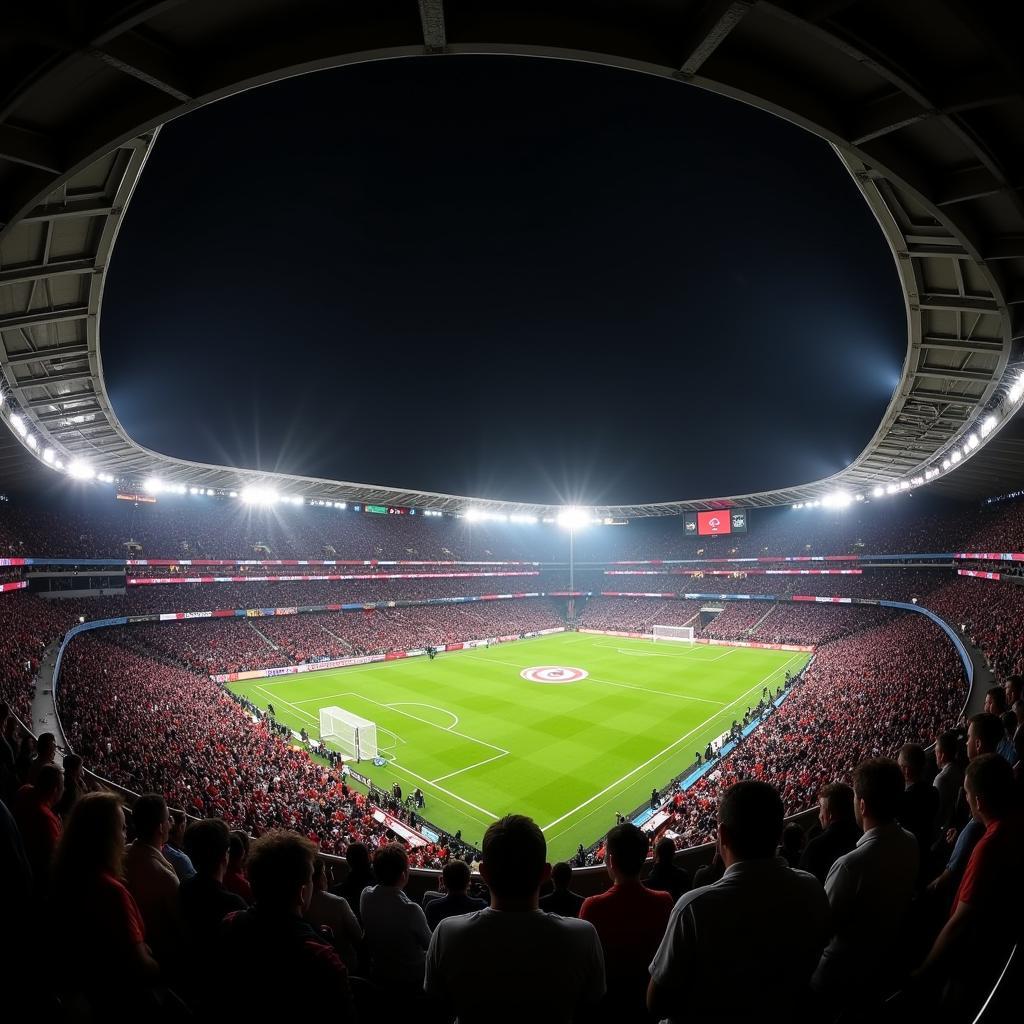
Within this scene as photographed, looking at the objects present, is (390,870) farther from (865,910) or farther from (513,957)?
(865,910)

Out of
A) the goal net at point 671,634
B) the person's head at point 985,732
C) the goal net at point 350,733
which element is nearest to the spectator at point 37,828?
the person's head at point 985,732

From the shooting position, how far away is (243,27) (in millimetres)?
7289

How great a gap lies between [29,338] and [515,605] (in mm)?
61317

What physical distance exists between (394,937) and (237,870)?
269 centimetres

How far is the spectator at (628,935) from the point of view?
3803 millimetres

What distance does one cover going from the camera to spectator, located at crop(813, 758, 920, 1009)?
3.46m

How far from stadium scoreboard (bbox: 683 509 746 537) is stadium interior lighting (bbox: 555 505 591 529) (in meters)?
15.8

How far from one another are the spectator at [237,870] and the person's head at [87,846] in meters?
1.89

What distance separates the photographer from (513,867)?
2535 mm

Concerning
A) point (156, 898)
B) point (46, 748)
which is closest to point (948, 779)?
point (156, 898)

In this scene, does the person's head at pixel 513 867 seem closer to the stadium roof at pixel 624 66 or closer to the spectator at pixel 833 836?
the spectator at pixel 833 836

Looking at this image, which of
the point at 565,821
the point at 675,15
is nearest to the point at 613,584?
the point at 565,821

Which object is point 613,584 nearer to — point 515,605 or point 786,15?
point 515,605

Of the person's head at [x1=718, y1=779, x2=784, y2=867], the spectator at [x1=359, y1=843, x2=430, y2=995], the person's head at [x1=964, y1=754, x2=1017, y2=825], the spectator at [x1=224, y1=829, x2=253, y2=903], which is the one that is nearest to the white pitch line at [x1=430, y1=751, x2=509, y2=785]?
the spectator at [x1=224, y1=829, x2=253, y2=903]
